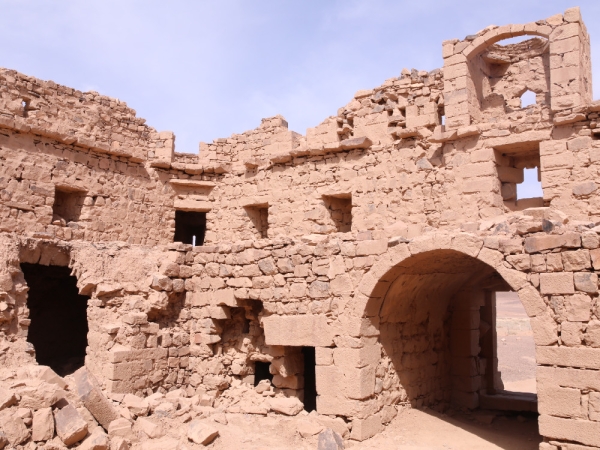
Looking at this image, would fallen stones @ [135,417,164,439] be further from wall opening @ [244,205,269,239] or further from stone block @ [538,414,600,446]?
wall opening @ [244,205,269,239]

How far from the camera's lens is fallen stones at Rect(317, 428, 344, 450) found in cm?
679

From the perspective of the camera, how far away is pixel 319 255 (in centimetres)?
779

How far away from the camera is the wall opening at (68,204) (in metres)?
11.7

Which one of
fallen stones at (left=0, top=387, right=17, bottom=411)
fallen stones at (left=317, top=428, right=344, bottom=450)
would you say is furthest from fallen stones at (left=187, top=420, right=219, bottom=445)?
fallen stones at (left=0, top=387, right=17, bottom=411)

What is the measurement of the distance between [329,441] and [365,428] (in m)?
0.62

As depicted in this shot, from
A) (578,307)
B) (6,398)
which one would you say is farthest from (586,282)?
(6,398)

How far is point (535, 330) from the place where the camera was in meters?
5.98

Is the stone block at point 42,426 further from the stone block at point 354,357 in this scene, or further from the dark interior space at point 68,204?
the dark interior space at point 68,204

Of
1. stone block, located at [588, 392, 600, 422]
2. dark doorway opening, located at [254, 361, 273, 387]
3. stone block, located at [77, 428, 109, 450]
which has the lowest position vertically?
stone block, located at [77, 428, 109, 450]

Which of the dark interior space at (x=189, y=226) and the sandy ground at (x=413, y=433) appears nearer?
the sandy ground at (x=413, y=433)

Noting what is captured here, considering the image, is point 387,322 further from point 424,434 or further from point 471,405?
point 471,405

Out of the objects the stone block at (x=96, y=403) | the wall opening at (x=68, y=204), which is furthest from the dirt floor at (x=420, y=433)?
the wall opening at (x=68, y=204)

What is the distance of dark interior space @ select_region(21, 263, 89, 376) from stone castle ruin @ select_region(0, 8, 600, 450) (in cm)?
4

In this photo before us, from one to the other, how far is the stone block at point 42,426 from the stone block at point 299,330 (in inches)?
123
